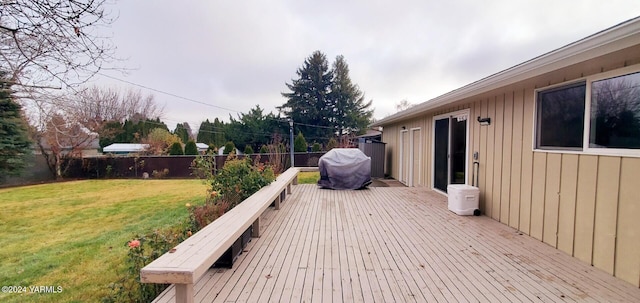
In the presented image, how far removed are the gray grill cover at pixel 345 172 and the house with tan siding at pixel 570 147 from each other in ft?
9.60

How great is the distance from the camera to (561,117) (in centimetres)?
325

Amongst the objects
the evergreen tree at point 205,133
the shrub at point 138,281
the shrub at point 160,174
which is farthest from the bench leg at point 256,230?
the evergreen tree at point 205,133

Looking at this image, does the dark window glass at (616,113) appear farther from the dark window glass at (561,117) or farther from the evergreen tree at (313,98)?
the evergreen tree at (313,98)

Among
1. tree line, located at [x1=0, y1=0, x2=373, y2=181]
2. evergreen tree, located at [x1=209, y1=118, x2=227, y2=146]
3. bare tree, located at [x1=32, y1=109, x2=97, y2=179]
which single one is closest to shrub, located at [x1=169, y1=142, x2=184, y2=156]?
tree line, located at [x1=0, y1=0, x2=373, y2=181]

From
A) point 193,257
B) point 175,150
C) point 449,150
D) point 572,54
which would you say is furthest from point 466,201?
point 175,150

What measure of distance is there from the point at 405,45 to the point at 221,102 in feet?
55.5

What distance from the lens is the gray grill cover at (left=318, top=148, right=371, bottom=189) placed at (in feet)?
24.6

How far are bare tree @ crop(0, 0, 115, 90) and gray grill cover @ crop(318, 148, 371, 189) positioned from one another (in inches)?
207

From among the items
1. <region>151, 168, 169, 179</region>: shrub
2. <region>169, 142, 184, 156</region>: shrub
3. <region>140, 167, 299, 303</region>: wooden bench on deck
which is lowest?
<region>151, 168, 169, 179</region>: shrub

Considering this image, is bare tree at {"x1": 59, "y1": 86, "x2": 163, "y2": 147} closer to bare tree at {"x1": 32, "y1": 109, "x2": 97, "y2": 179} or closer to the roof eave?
bare tree at {"x1": 32, "y1": 109, "x2": 97, "y2": 179}

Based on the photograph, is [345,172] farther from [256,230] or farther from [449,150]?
[256,230]

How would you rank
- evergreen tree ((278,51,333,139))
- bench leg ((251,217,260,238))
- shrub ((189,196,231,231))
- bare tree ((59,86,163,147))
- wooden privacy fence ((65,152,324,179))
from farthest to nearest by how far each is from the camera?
evergreen tree ((278,51,333,139)) < bare tree ((59,86,163,147)) < wooden privacy fence ((65,152,324,179)) < shrub ((189,196,231,231)) < bench leg ((251,217,260,238))

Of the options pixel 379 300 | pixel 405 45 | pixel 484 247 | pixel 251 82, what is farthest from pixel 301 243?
pixel 251 82

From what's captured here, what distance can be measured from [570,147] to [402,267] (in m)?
2.31
